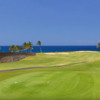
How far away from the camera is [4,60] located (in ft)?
147

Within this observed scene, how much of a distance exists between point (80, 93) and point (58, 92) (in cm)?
228

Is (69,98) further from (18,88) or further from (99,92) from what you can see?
(18,88)

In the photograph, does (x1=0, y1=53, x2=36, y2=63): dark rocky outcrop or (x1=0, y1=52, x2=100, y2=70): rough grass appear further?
(x1=0, y1=53, x2=36, y2=63): dark rocky outcrop

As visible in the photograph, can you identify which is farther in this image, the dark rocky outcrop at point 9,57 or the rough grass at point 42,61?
the dark rocky outcrop at point 9,57

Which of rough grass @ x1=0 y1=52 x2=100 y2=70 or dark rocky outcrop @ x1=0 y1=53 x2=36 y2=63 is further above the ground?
dark rocky outcrop @ x1=0 y1=53 x2=36 y2=63

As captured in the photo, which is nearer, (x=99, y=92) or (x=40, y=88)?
(x=99, y=92)

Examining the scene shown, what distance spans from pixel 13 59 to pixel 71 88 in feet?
125

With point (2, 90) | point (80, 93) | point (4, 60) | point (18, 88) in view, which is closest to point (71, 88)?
point (80, 93)

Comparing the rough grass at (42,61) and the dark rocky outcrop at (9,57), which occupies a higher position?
the dark rocky outcrop at (9,57)

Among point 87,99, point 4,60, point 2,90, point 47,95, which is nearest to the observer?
point 87,99

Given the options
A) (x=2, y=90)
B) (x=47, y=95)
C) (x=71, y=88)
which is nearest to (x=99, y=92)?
(x=71, y=88)

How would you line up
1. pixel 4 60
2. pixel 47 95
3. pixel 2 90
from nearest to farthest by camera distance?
pixel 47 95
pixel 2 90
pixel 4 60

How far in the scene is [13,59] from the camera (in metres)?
46.8

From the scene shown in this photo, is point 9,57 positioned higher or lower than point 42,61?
higher
